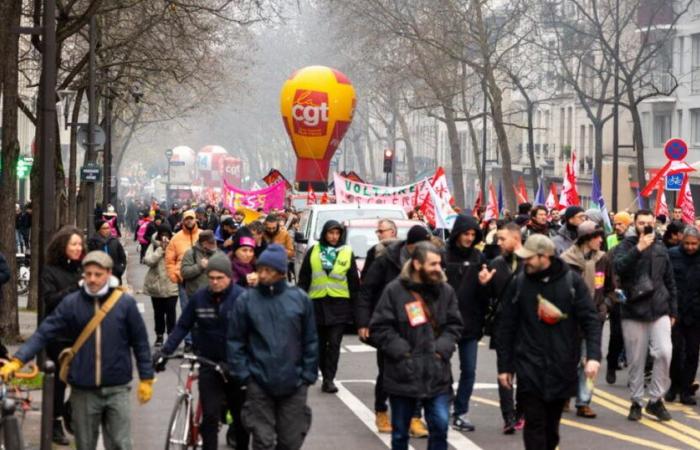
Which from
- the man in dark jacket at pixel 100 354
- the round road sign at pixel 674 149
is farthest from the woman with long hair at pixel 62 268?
the round road sign at pixel 674 149

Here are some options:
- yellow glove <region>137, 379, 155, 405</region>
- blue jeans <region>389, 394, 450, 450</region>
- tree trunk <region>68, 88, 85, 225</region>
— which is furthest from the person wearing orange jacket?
tree trunk <region>68, 88, 85, 225</region>

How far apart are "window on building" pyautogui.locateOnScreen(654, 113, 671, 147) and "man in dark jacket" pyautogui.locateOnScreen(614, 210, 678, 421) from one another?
5089 centimetres

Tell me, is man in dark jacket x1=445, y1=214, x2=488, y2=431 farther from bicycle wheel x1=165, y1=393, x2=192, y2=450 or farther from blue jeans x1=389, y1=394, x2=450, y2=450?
bicycle wheel x1=165, y1=393, x2=192, y2=450

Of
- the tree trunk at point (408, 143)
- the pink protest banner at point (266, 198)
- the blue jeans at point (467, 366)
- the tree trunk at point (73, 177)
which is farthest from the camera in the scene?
the tree trunk at point (408, 143)

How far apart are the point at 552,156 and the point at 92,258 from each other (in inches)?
2779

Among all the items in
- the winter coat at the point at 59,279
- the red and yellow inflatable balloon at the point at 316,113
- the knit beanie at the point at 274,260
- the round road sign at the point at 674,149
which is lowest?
the winter coat at the point at 59,279

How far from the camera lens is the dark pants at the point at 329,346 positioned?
15961 millimetres

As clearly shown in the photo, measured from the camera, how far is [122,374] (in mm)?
10070

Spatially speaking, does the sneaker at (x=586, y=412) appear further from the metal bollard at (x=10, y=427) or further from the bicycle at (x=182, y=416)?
the metal bollard at (x=10, y=427)

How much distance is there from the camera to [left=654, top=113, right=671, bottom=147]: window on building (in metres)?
64.9

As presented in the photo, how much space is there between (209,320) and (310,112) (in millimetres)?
44126

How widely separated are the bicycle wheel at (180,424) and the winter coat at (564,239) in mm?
5385

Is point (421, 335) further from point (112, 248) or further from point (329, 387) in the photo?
point (112, 248)

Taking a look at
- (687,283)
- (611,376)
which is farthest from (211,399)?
(611,376)
